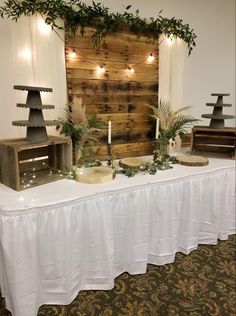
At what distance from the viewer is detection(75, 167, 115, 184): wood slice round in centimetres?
176

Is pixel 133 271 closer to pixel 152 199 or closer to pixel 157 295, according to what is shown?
pixel 157 295

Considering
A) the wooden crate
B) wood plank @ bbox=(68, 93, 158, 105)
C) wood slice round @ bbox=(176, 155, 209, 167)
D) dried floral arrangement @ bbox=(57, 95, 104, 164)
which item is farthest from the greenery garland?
wood slice round @ bbox=(176, 155, 209, 167)

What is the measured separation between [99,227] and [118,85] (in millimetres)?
1351

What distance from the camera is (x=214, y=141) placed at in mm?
2486

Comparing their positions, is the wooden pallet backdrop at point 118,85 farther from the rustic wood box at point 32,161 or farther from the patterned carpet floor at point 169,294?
the patterned carpet floor at point 169,294

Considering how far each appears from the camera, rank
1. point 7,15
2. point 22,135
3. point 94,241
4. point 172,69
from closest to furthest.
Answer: point 94,241 → point 7,15 → point 22,135 → point 172,69

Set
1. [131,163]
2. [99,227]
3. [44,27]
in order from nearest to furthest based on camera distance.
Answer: [99,227] → [44,27] → [131,163]

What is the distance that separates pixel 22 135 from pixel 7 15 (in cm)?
87

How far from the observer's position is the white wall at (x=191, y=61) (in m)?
1.96

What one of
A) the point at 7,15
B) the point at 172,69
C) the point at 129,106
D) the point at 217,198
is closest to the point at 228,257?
the point at 217,198

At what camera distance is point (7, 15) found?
1.83m

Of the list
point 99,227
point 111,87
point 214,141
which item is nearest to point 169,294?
point 99,227

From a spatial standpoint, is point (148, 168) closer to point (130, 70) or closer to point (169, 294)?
point (169, 294)

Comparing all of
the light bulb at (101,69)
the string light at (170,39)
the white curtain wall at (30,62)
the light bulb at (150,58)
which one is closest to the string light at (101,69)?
the light bulb at (101,69)
